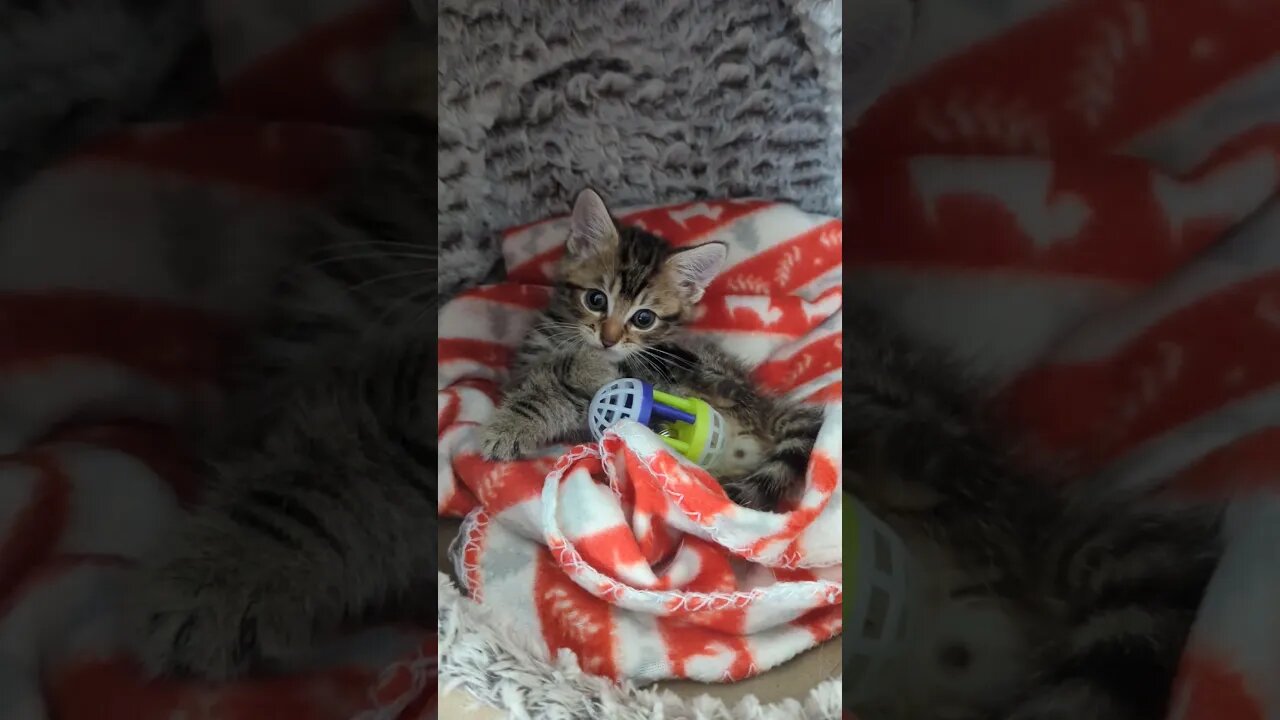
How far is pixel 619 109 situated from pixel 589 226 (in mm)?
190

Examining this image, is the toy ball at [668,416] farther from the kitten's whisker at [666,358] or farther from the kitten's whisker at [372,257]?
the kitten's whisker at [372,257]

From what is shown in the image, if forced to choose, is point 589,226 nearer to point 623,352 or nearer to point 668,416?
point 623,352

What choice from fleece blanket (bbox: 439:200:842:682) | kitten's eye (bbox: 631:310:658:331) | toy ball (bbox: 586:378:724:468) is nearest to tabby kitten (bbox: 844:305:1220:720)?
fleece blanket (bbox: 439:200:842:682)

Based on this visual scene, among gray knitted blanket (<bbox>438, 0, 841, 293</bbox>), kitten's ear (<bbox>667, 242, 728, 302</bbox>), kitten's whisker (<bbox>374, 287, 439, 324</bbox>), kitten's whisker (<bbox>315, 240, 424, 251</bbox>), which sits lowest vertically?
kitten's whisker (<bbox>374, 287, 439, 324</bbox>)

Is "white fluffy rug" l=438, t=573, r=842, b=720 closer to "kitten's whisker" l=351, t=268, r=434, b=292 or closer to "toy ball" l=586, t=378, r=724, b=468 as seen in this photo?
"toy ball" l=586, t=378, r=724, b=468

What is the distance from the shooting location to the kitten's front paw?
1180 millimetres

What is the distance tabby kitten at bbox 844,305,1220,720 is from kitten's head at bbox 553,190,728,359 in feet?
2.78

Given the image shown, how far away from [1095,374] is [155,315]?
44cm

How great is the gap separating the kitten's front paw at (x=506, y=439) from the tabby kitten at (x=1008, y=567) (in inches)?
31.9

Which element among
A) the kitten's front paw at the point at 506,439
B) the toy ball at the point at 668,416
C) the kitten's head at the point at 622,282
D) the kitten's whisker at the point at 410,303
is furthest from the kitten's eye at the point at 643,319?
the kitten's whisker at the point at 410,303

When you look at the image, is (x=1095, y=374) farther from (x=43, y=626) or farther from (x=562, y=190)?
(x=562, y=190)

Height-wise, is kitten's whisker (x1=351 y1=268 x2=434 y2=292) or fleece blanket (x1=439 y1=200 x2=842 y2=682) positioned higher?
kitten's whisker (x1=351 y1=268 x2=434 y2=292)

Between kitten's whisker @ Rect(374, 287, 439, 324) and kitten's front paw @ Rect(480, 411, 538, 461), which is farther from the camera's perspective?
kitten's front paw @ Rect(480, 411, 538, 461)

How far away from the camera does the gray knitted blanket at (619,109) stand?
1232 mm
